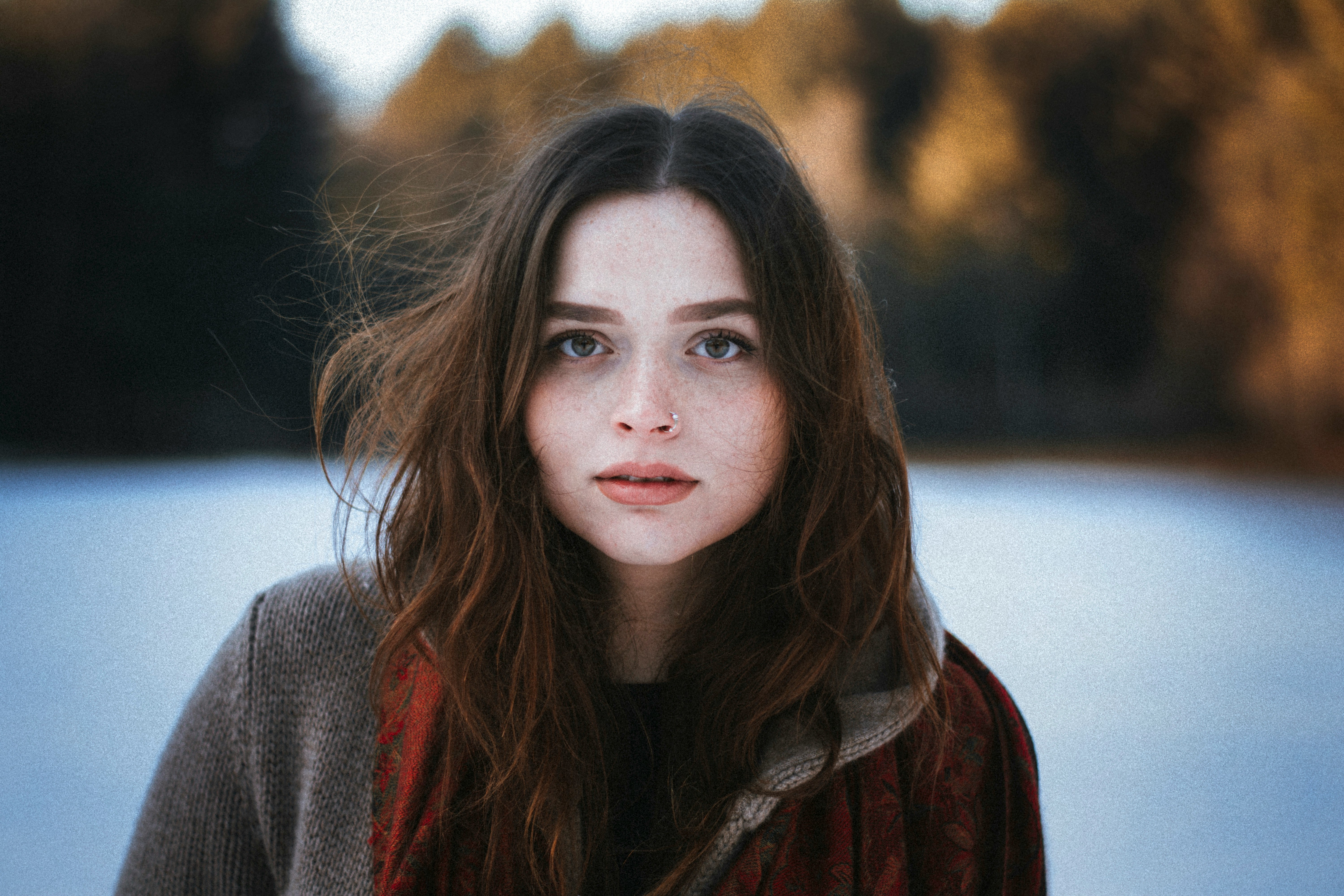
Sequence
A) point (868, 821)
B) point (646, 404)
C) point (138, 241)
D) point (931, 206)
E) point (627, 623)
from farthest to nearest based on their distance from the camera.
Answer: point (138, 241) < point (931, 206) < point (627, 623) < point (868, 821) < point (646, 404)

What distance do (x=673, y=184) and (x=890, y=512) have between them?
45 cm

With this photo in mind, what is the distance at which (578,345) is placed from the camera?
958mm

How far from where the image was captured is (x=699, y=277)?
3.00 ft

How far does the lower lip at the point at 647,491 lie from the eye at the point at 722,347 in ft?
0.43

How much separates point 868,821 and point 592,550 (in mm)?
432

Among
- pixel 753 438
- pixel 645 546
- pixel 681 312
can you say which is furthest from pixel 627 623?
pixel 681 312

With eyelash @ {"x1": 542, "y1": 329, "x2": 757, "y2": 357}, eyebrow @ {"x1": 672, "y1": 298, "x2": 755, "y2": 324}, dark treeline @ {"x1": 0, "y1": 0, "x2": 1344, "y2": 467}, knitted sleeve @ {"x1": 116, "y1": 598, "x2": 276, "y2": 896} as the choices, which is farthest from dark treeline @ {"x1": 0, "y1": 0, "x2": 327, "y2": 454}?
eyebrow @ {"x1": 672, "y1": 298, "x2": 755, "y2": 324}

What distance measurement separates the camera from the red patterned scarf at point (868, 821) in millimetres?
966

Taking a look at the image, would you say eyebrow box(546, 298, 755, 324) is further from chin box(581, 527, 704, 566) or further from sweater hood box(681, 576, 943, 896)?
sweater hood box(681, 576, 943, 896)

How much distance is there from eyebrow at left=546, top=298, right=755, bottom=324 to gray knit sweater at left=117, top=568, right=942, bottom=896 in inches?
16.8

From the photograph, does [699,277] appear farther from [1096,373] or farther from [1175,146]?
[1175,146]

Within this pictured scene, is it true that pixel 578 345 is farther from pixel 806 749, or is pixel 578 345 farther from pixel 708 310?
pixel 806 749

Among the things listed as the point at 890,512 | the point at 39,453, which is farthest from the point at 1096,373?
the point at 39,453

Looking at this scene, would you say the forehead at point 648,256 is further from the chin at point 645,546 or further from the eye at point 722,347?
the chin at point 645,546
